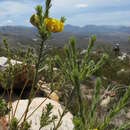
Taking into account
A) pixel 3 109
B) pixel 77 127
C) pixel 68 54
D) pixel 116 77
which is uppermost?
pixel 68 54

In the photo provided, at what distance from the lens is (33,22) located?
1.84 m

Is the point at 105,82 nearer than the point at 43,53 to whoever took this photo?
No

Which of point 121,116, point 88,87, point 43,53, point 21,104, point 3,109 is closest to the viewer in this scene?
point 43,53

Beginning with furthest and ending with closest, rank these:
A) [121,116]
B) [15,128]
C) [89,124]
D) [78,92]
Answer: [121,116]
[15,128]
[89,124]
[78,92]

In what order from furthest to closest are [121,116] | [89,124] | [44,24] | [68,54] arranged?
1. [121,116]
2. [44,24]
3. [68,54]
4. [89,124]

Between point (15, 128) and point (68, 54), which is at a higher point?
point (68, 54)

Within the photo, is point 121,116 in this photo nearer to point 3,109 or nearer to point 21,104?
point 21,104

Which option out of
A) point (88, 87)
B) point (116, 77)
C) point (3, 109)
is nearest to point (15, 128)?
point (3, 109)

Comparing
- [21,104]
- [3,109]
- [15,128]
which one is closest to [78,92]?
[15,128]

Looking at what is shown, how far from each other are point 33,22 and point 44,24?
0.07 m

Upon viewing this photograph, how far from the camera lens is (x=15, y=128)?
7.11 feet

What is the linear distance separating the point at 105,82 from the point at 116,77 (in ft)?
6.73

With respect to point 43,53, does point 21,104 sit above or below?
below

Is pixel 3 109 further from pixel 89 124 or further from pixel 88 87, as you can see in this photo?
pixel 88 87
